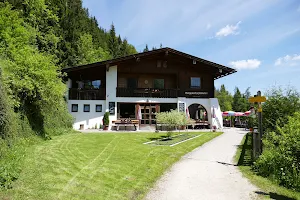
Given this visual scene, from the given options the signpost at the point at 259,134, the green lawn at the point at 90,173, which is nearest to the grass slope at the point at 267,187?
the signpost at the point at 259,134

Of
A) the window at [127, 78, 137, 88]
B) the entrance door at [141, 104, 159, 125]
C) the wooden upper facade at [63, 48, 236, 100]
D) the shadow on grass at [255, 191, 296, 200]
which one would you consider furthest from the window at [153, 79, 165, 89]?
the shadow on grass at [255, 191, 296, 200]

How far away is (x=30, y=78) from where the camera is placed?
440 inches

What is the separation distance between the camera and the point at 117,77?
1000 inches

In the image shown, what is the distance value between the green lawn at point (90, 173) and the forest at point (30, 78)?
510mm

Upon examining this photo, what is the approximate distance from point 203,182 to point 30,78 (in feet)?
29.3

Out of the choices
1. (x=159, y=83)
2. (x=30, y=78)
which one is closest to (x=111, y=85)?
(x=159, y=83)

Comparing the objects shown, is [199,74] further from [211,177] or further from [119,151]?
[211,177]

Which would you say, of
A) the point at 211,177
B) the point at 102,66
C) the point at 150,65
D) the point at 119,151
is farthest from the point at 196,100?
the point at 211,177

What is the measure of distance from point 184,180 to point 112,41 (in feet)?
175

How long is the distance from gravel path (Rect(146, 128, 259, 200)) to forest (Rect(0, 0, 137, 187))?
3.77 meters

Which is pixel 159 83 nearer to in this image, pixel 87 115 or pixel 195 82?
pixel 195 82

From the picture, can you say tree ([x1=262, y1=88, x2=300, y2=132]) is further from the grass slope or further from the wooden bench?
the wooden bench

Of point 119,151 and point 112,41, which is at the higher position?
point 112,41

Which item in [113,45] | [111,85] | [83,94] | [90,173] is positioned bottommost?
[90,173]
